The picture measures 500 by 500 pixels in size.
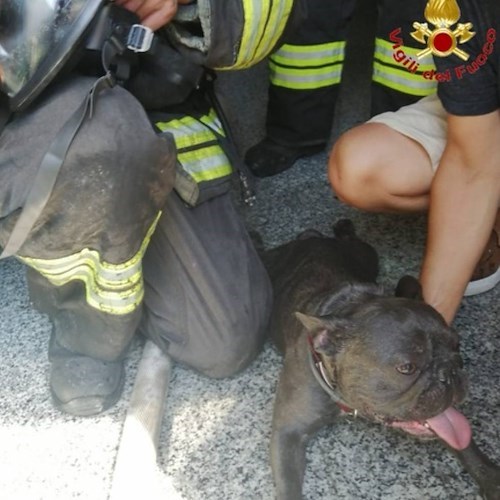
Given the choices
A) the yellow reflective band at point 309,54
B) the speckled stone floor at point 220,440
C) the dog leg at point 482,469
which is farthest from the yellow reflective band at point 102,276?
the yellow reflective band at point 309,54

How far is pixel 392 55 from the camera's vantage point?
236cm

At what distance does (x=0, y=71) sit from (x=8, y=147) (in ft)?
0.50

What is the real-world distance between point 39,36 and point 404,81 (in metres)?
1.19

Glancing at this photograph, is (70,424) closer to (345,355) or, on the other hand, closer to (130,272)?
→ (130,272)

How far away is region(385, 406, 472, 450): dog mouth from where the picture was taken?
5.37ft

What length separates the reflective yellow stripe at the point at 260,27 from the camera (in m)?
1.75

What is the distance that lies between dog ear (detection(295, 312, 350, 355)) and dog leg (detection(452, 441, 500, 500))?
38 centimetres

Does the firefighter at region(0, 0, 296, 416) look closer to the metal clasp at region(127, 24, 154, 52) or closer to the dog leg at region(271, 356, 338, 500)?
the metal clasp at region(127, 24, 154, 52)

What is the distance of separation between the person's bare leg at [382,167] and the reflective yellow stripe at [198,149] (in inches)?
12.1

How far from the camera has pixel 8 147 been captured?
5.31 feet

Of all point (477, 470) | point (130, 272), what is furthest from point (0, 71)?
point (477, 470)

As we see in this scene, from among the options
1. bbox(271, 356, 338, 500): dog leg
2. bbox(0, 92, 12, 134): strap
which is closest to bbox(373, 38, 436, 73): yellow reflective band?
bbox(271, 356, 338, 500): dog leg

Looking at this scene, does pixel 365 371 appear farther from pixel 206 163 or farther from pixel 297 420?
pixel 206 163

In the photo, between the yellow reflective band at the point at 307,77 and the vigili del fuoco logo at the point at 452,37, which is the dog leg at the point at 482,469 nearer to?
the vigili del fuoco logo at the point at 452,37
